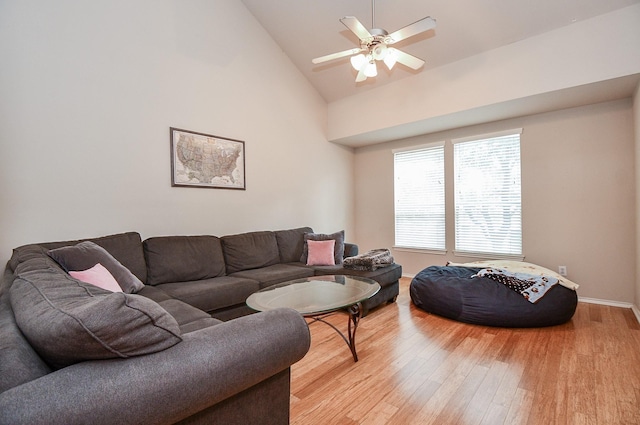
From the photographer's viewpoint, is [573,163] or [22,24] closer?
[22,24]

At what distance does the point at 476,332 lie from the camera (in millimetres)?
2816

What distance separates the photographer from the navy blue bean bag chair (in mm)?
2830

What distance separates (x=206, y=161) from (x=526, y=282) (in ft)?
12.0

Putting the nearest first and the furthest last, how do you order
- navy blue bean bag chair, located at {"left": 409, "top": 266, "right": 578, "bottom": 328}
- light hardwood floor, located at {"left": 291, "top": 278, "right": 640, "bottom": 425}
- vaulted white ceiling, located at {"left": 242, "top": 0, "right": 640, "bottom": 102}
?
light hardwood floor, located at {"left": 291, "top": 278, "right": 640, "bottom": 425}, navy blue bean bag chair, located at {"left": 409, "top": 266, "right": 578, "bottom": 328}, vaulted white ceiling, located at {"left": 242, "top": 0, "right": 640, "bottom": 102}

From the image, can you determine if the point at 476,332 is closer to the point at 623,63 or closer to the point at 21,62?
the point at 623,63

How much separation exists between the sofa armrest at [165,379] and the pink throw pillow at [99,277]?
4.85ft

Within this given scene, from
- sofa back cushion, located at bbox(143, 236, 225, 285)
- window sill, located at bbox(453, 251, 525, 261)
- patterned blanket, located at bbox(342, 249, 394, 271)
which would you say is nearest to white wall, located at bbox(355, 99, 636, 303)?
window sill, located at bbox(453, 251, 525, 261)

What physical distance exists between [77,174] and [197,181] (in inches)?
44.0

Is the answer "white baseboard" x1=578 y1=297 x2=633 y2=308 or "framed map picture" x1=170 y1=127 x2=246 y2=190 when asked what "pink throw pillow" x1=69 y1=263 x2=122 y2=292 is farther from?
"white baseboard" x1=578 y1=297 x2=633 y2=308

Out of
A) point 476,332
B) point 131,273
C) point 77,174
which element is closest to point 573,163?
point 476,332

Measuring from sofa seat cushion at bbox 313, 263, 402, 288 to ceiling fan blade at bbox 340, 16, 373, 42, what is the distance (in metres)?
2.27

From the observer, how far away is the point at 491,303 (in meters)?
2.92

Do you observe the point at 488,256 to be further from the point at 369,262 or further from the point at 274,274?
the point at 274,274

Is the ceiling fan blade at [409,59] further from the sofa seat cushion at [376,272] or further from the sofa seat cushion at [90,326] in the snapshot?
the sofa seat cushion at [90,326]
